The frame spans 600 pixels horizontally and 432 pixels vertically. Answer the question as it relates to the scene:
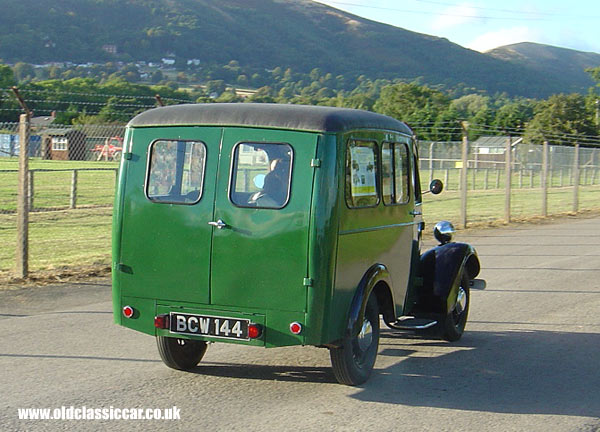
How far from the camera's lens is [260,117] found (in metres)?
6.08

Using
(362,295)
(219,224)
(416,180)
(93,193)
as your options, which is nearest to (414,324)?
(416,180)

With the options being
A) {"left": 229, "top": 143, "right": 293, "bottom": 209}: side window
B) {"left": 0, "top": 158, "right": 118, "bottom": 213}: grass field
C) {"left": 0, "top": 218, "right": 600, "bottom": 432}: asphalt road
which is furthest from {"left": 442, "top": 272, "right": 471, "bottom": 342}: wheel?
{"left": 0, "top": 158, "right": 118, "bottom": 213}: grass field

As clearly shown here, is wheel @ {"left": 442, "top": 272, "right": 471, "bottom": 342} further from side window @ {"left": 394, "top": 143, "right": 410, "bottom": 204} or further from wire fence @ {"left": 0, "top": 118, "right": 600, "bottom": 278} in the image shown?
wire fence @ {"left": 0, "top": 118, "right": 600, "bottom": 278}

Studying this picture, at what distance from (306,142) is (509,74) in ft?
576

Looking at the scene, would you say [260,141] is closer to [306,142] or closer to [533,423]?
[306,142]

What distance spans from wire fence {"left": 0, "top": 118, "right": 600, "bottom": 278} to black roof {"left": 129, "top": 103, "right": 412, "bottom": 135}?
3512 mm

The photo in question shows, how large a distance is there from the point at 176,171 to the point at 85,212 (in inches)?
596

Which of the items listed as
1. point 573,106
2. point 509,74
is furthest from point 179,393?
point 509,74

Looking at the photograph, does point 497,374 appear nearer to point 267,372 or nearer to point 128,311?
point 267,372

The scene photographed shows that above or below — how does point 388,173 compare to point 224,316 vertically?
above

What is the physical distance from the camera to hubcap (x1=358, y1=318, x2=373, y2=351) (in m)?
6.51

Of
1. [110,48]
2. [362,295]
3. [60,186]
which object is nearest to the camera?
[362,295]

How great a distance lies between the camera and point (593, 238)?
18141 mm

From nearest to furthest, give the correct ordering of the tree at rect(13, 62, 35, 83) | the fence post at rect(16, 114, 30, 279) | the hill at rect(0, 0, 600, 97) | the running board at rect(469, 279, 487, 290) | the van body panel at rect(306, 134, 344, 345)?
the van body panel at rect(306, 134, 344, 345) → the running board at rect(469, 279, 487, 290) → the fence post at rect(16, 114, 30, 279) → the tree at rect(13, 62, 35, 83) → the hill at rect(0, 0, 600, 97)
